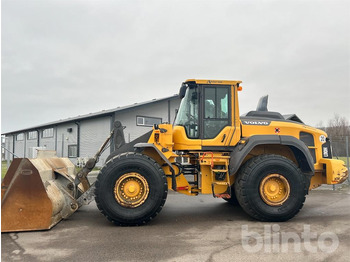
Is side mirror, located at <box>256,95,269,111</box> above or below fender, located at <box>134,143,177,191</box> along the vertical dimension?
above

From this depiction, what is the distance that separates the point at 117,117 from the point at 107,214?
13.9 metres

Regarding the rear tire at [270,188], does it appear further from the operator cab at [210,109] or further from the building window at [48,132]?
the building window at [48,132]

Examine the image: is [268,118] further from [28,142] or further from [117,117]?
[28,142]

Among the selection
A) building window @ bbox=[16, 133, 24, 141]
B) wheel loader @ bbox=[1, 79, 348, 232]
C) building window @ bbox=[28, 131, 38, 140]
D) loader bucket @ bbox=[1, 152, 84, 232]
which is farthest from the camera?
building window @ bbox=[16, 133, 24, 141]

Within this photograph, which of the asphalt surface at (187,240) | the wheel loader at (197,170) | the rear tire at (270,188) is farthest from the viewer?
the rear tire at (270,188)

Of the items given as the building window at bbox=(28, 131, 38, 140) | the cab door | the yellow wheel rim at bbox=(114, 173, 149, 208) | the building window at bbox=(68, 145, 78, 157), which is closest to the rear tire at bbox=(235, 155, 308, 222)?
the cab door

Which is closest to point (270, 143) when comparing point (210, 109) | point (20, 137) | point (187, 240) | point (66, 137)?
point (210, 109)

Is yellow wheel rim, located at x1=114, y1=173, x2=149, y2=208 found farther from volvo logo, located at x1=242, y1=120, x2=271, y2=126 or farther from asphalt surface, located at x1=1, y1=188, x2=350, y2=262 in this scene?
volvo logo, located at x1=242, y1=120, x2=271, y2=126

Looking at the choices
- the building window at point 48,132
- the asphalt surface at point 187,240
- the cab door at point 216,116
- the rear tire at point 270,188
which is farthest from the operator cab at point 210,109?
the building window at point 48,132

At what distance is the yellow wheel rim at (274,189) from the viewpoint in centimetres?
592

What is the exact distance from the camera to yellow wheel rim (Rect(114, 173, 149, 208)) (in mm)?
5586

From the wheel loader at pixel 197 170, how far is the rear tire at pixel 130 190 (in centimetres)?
2

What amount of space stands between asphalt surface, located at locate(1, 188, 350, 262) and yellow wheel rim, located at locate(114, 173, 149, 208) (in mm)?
484

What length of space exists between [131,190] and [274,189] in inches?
113
